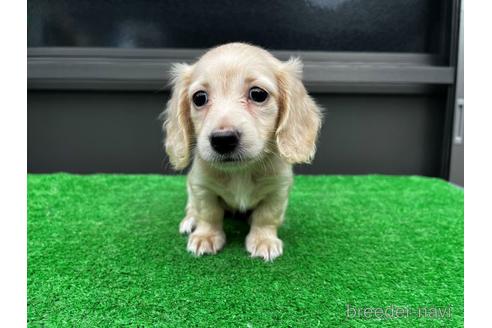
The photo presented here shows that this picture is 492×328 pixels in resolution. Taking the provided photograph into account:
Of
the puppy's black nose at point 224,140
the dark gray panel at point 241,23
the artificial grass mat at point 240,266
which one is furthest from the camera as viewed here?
the dark gray panel at point 241,23

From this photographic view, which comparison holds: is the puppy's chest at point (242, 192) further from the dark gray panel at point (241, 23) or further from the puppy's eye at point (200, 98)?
the dark gray panel at point (241, 23)

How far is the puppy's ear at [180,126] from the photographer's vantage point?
1.64 meters

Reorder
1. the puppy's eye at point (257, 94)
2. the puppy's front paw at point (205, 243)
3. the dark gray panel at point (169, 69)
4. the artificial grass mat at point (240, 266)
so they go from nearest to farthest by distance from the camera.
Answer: the artificial grass mat at point (240, 266)
the puppy's eye at point (257, 94)
the puppy's front paw at point (205, 243)
the dark gray panel at point (169, 69)

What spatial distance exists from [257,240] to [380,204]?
103 centimetres

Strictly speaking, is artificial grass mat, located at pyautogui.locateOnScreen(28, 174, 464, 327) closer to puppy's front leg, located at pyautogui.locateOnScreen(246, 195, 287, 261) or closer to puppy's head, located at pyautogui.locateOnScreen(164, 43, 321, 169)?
puppy's front leg, located at pyautogui.locateOnScreen(246, 195, 287, 261)

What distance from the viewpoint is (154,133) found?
10.2 ft

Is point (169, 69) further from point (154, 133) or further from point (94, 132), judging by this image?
point (94, 132)

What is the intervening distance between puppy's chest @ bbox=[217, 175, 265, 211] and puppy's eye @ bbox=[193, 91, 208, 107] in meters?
0.35

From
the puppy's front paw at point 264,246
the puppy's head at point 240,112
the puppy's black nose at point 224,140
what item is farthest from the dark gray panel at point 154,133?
the puppy's black nose at point 224,140

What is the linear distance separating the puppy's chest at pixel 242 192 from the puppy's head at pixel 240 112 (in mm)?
162

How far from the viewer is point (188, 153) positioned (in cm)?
164

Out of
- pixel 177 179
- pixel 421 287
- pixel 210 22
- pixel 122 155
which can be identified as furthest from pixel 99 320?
pixel 210 22

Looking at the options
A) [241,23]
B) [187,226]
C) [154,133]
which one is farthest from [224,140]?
[241,23]

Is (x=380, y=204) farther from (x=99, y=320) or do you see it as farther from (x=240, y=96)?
(x=99, y=320)
